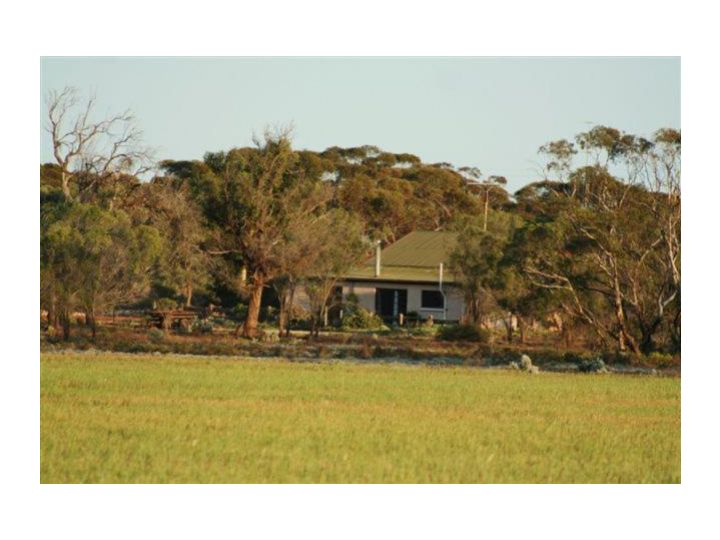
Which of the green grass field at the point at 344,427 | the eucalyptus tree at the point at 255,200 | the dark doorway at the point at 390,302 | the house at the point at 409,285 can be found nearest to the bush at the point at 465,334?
the eucalyptus tree at the point at 255,200

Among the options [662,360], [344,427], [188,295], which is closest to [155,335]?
[188,295]

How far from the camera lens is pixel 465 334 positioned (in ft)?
88.1

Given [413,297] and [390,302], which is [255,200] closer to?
[413,297]

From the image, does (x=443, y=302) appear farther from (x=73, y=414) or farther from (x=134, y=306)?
(x=73, y=414)

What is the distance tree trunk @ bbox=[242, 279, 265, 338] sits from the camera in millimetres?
26534

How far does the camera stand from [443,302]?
33.2 meters

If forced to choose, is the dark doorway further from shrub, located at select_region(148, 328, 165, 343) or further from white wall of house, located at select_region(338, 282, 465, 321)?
shrub, located at select_region(148, 328, 165, 343)

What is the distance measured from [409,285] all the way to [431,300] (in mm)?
714

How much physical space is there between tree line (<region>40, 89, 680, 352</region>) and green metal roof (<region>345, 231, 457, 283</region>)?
1.63 metres

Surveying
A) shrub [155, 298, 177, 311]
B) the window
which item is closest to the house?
the window
